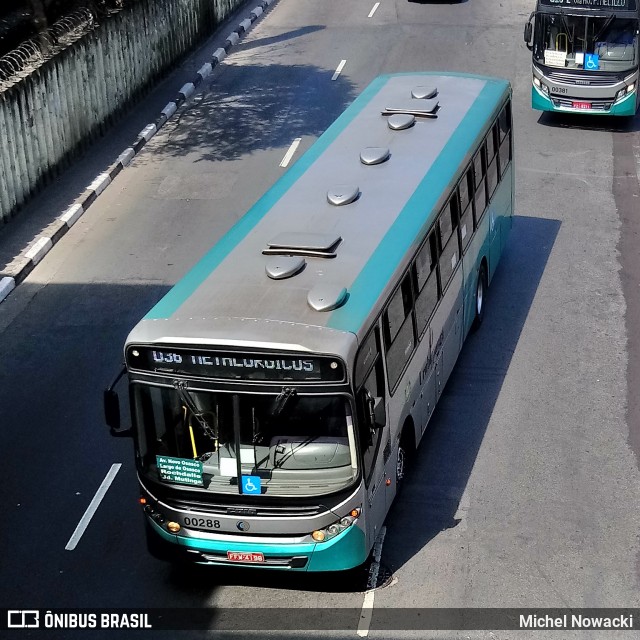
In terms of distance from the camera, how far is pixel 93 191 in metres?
19.7

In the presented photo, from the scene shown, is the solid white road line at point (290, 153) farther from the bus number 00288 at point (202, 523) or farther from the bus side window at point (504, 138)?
the bus number 00288 at point (202, 523)

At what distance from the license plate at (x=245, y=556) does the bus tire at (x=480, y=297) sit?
5829 mm

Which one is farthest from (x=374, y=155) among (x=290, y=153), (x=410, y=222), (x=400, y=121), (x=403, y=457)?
(x=290, y=153)

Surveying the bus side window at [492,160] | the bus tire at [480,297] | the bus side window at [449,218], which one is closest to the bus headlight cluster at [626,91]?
the bus side window at [492,160]

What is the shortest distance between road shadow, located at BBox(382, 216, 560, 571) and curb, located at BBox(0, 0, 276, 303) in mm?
6750

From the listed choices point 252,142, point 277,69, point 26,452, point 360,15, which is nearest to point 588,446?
point 26,452

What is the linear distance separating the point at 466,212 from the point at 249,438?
5.48 meters

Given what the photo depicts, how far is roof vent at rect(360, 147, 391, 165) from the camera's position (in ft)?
40.9

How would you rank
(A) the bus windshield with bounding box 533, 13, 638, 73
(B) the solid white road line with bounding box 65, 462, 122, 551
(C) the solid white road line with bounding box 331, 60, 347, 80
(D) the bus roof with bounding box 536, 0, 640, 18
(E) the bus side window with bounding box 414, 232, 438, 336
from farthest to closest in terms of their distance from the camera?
1. (C) the solid white road line with bounding box 331, 60, 347, 80
2. (A) the bus windshield with bounding box 533, 13, 638, 73
3. (D) the bus roof with bounding box 536, 0, 640, 18
4. (E) the bus side window with bounding box 414, 232, 438, 336
5. (B) the solid white road line with bounding box 65, 462, 122, 551

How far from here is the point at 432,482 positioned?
38.0ft

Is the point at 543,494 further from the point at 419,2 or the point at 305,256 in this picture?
the point at 419,2

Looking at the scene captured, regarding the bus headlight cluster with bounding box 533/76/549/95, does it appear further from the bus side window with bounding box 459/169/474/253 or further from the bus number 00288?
the bus number 00288

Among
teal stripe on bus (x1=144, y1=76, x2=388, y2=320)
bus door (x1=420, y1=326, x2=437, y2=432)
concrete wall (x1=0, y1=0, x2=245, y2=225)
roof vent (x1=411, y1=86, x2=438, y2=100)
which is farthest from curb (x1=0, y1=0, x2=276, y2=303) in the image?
bus door (x1=420, y1=326, x2=437, y2=432)

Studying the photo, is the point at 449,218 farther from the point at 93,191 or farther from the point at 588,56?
the point at 588,56
